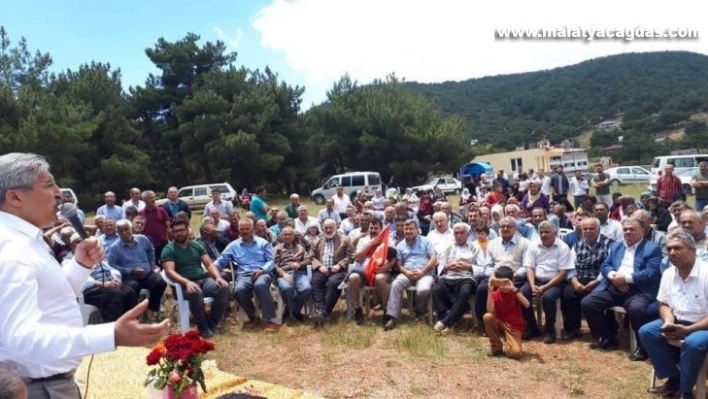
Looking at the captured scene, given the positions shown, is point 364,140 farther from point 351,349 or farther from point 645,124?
point 645,124

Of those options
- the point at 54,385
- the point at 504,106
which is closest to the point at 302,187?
the point at 54,385

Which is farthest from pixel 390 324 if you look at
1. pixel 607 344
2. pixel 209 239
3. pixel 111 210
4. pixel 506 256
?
pixel 111 210

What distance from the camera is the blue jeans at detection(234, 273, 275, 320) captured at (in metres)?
6.42

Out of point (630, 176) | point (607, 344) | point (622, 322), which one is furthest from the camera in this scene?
point (630, 176)

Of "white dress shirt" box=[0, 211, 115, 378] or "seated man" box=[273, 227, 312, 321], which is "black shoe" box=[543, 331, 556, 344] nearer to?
"seated man" box=[273, 227, 312, 321]

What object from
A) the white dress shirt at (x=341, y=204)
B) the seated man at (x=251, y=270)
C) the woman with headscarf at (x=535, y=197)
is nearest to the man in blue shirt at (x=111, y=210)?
the seated man at (x=251, y=270)

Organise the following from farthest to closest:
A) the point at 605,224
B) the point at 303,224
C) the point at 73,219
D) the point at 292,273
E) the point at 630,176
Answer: the point at 630,176
the point at 303,224
the point at 605,224
the point at 292,273
the point at 73,219

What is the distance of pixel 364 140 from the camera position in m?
31.9

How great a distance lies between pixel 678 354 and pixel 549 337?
4.79ft

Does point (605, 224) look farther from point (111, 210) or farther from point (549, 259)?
point (111, 210)

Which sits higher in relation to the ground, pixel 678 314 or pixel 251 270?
pixel 251 270

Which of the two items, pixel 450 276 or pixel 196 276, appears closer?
pixel 450 276

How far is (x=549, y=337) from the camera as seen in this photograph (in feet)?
18.2

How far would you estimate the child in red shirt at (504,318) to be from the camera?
512cm
